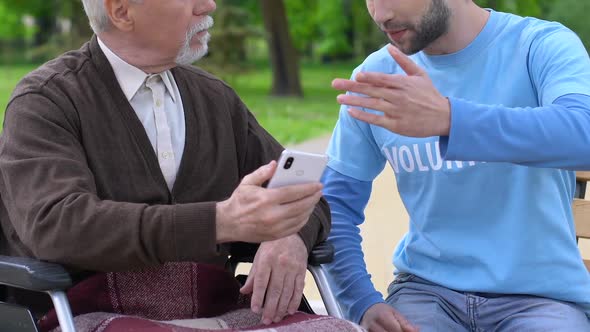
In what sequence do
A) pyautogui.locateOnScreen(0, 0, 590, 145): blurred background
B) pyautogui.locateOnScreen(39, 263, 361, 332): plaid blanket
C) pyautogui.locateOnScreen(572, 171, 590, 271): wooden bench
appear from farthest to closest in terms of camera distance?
pyautogui.locateOnScreen(0, 0, 590, 145): blurred background → pyautogui.locateOnScreen(572, 171, 590, 271): wooden bench → pyautogui.locateOnScreen(39, 263, 361, 332): plaid blanket

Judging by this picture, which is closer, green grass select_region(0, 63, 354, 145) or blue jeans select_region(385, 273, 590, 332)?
blue jeans select_region(385, 273, 590, 332)

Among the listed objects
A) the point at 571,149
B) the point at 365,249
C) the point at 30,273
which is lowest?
the point at 365,249

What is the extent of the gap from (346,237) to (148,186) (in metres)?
0.77

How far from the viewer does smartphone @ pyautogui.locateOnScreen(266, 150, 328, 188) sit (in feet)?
7.82

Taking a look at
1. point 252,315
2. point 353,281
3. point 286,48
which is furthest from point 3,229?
point 286,48

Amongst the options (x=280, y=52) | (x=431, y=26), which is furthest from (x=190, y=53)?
(x=280, y=52)

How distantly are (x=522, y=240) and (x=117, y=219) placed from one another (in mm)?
1196

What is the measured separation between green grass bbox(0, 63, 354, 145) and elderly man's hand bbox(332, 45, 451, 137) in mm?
7144

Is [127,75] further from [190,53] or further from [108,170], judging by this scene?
[108,170]

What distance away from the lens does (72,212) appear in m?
2.54

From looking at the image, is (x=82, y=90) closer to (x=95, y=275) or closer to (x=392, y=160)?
(x=95, y=275)

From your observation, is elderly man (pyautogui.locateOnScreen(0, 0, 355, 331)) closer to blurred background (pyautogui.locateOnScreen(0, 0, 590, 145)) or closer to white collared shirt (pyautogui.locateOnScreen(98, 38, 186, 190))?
white collared shirt (pyautogui.locateOnScreen(98, 38, 186, 190))

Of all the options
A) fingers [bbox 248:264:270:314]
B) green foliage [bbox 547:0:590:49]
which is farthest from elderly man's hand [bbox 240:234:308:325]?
green foliage [bbox 547:0:590:49]

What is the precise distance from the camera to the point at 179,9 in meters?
2.88
